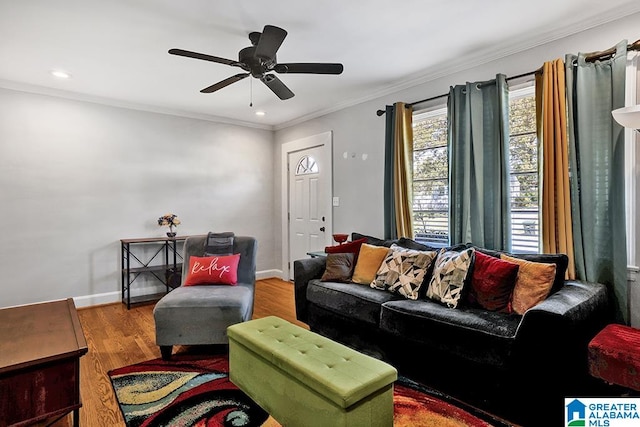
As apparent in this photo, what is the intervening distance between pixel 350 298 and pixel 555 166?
72.7 inches

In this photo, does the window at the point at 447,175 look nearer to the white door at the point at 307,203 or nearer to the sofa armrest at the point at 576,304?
the sofa armrest at the point at 576,304

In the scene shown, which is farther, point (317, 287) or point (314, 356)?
point (317, 287)

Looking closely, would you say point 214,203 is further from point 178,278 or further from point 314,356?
point 314,356

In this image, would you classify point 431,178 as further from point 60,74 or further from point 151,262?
point 60,74

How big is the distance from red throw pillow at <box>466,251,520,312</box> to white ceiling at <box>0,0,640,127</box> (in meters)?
1.79

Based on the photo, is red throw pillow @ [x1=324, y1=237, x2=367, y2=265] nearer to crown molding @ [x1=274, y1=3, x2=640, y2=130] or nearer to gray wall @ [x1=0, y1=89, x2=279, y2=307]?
crown molding @ [x1=274, y1=3, x2=640, y2=130]

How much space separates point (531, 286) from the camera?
230cm

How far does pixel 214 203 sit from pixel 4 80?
2683 mm

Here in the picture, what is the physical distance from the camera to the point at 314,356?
1.84 m

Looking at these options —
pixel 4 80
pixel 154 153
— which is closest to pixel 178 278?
pixel 154 153

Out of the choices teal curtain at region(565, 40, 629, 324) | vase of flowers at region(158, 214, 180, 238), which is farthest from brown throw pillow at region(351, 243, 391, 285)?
vase of flowers at region(158, 214, 180, 238)

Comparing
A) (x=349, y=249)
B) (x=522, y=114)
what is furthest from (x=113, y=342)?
(x=522, y=114)

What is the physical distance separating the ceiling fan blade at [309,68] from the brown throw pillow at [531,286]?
1.91m

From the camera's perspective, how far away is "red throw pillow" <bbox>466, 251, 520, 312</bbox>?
2365 millimetres
